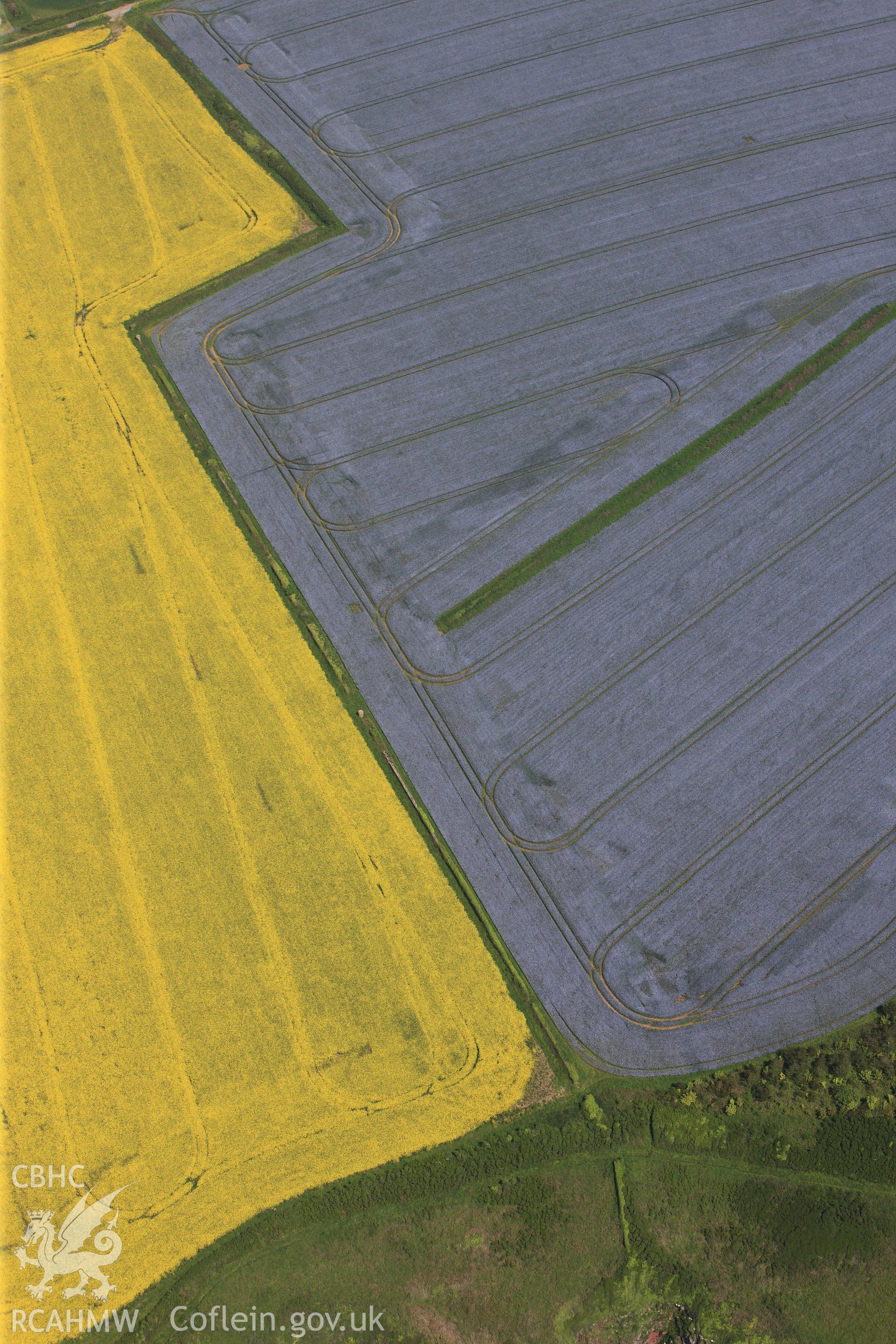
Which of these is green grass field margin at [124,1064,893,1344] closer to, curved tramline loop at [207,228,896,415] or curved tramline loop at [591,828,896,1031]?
curved tramline loop at [591,828,896,1031]

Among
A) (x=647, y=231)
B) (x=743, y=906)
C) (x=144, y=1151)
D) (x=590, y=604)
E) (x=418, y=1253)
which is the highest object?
(x=647, y=231)

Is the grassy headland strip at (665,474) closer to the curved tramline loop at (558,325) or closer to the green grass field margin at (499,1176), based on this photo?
the curved tramline loop at (558,325)

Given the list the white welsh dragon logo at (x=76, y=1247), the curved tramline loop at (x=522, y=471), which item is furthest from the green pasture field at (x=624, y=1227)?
the curved tramline loop at (x=522, y=471)

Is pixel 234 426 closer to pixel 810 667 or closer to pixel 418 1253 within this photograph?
pixel 810 667

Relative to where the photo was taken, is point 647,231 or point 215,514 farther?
point 647,231

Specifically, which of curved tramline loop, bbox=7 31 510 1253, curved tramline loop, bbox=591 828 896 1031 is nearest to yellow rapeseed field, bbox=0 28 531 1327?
curved tramline loop, bbox=7 31 510 1253

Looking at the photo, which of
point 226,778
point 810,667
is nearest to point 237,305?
point 226,778
